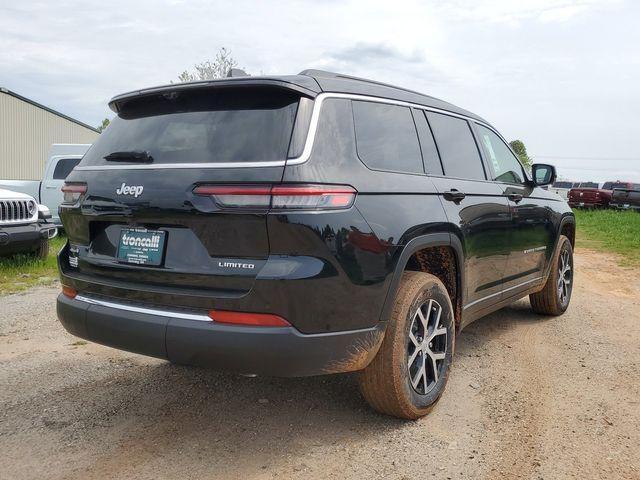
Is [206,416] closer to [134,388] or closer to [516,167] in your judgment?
[134,388]

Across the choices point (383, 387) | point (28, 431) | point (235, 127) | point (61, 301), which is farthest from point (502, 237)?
point (28, 431)

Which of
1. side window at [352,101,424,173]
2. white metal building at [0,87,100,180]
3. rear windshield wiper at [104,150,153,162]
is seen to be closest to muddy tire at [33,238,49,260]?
rear windshield wiper at [104,150,153,162]

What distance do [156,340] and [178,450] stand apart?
2.07 ft

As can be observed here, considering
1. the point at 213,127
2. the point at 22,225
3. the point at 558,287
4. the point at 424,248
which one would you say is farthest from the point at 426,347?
the point at 22,225

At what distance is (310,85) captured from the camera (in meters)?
2.90

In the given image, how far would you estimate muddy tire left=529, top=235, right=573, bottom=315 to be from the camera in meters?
5.71

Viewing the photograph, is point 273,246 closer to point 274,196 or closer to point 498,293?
point 274,196

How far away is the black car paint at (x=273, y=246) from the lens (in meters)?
2.62

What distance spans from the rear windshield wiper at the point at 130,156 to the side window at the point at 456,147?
187cm

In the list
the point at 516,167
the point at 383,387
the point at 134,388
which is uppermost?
the point at 516,167

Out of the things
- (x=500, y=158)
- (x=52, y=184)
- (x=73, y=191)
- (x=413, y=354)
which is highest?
(x=500, y=158)

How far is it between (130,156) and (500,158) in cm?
306

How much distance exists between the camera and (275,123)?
2.77 metres

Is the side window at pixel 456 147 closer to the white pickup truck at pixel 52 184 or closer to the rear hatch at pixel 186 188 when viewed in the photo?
the rear hatch at pixel 186 188
